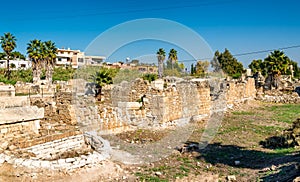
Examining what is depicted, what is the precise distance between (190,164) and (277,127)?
7270mm

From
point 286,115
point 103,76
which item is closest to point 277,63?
point 286,115

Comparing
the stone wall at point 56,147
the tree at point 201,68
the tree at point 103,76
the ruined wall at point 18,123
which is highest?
the tree at point 201,68

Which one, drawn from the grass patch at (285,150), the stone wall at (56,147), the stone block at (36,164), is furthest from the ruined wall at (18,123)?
the grass patch at (285,150)

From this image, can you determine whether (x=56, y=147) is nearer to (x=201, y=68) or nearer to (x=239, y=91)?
(x=239, y=91)

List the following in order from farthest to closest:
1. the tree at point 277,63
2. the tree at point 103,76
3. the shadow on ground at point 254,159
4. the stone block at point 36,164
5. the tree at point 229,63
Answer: the tree at point 229,63 → the tree at point 277,63 → the tree at point 103,76 → the shadow on ground at point 254,159 → the stone block at point 36,164

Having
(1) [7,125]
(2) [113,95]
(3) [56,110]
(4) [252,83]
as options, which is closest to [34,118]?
(1) [7,125]

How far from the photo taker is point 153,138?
1017cm

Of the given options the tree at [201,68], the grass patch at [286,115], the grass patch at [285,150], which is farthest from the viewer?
the tree at [201,68]

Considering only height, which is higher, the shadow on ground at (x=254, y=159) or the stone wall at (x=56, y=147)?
the stone wall at (x=56, y=147)

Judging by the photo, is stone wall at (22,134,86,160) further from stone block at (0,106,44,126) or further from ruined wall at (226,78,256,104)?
ruined wall at (226,78,256,104)

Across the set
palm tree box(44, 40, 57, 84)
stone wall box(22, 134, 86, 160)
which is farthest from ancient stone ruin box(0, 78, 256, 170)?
→ palm tree box(44, 40, 57, 84)

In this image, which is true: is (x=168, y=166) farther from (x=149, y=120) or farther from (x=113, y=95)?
(x=113, y=95)

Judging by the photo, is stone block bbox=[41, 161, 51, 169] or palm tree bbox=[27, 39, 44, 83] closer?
stone block bbox=[41, 161, 51, 169]

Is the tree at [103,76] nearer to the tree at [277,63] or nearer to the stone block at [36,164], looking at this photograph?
the stone block at [36,164]
